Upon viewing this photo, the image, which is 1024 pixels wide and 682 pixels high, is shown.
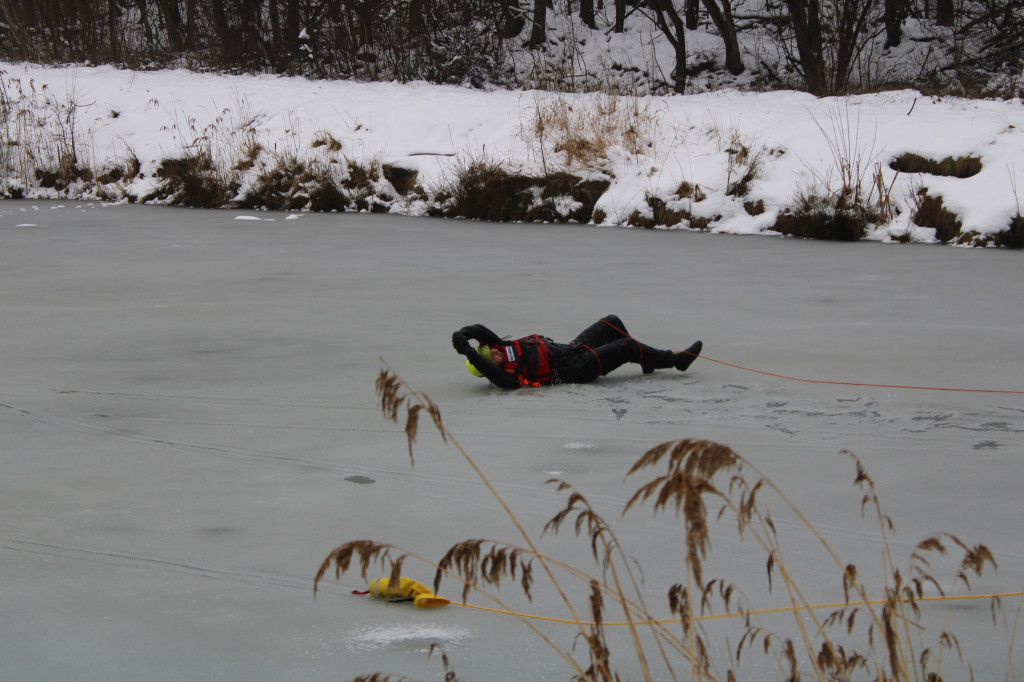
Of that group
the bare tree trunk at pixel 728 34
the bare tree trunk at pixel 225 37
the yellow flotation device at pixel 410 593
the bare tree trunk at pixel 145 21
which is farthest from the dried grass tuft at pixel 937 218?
the bare tree trunk at pixel 145 21

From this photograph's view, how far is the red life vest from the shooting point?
180 inches

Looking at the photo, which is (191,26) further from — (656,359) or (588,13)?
(656,359)

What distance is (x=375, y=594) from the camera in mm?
2535

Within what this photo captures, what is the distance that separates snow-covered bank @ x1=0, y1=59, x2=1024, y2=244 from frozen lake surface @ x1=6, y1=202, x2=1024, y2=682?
106 inches

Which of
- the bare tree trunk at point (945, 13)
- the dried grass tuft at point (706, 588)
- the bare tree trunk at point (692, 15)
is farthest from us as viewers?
the bare tree trunk at point (692, 15)

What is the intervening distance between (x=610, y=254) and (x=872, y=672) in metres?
6.98

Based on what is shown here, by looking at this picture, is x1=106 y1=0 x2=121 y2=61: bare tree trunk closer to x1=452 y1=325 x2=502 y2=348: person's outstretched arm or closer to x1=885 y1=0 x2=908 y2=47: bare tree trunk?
x1=885 y1=0 x2=908 y2=47: bare tree trunk

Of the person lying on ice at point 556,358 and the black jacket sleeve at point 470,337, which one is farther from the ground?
the black jacket sleeve at point 470,337

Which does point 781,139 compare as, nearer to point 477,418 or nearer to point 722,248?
point 722,248

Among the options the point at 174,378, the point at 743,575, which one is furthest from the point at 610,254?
the point at 743,575

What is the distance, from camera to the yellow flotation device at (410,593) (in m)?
2.47

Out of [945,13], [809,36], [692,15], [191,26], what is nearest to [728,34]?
[809,36]

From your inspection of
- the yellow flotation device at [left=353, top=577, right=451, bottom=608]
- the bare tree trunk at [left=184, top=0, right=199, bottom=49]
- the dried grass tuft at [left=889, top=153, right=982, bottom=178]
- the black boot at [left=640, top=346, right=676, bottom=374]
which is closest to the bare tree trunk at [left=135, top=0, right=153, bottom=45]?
the bare tree trunk at [left=184, top=0, right=199, bottom=49]

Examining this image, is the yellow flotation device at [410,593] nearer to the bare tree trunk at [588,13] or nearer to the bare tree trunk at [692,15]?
the bare tree trunk at [692,15]
